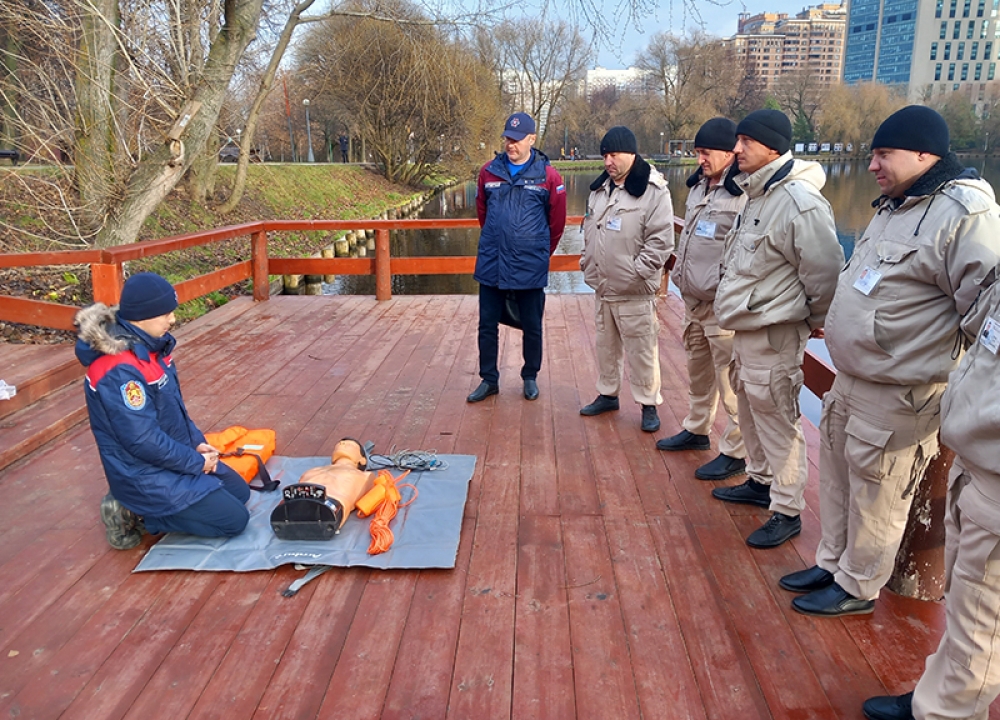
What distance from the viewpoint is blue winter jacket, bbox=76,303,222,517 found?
245 cm

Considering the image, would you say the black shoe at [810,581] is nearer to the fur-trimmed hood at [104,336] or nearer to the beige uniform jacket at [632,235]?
the beige uniform jacket at [632,235]

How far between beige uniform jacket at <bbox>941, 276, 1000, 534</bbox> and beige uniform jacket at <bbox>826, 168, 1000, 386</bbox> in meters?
0.19

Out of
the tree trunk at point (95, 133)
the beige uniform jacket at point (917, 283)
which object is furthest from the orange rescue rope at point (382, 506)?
the tree trunk at point (95, 133)

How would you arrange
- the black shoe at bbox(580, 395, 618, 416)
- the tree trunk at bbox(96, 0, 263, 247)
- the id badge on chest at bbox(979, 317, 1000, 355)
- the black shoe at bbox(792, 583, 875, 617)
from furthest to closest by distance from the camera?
the tree trunk at bbox(96, 0, 263, 247) → the black shoe at bbox(580, 395, 618, 416) → the black shoe at bbox(792, 583, 875, 617) → the id badge on chest at bbox(979, 317, 1000, 355)

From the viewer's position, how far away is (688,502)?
3111mm

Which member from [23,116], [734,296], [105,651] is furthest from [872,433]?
[23,116]

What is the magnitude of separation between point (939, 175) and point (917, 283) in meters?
0.28

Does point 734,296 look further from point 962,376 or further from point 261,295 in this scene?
point 261,295

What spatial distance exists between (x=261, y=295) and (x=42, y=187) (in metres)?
4.00

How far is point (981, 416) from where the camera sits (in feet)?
5.05

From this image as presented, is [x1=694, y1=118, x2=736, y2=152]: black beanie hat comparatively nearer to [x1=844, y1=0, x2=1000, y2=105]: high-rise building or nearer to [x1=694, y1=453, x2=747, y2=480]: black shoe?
[x1=694, y1=453, x2=747, y2=480]: black shoe

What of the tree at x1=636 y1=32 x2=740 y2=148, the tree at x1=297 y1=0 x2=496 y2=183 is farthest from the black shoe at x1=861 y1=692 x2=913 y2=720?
the tree at x1=636 y1=32 x2=740 y2=148

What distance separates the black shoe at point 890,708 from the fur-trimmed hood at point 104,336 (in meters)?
2.41

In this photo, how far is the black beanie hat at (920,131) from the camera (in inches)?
75.3
